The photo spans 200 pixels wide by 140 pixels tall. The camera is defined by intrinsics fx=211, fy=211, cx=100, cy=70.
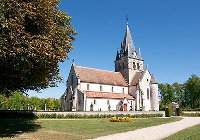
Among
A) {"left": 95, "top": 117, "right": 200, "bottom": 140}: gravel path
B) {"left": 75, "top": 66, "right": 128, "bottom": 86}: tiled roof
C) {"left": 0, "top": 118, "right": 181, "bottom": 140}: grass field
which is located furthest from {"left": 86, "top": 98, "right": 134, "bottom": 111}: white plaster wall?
{"left": 95, "top": 117, "right": 200, "bottom": 140}: gravel path

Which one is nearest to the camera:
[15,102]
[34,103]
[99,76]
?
[99,76]

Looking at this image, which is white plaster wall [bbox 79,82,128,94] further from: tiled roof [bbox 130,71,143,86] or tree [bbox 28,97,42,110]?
tree [bbox 28,97,42,110]

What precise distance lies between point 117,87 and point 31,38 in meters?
41.7

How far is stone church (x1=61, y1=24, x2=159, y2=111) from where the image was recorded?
4732 centimetres

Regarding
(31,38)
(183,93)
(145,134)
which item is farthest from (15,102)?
(183,93)

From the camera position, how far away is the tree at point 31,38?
13.3 meters

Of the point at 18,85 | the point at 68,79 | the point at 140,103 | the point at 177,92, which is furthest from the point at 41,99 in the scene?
the point at 18,85

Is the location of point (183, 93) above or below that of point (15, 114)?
above

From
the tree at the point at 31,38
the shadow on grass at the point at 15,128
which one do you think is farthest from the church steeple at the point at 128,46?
the tree at the point at 31,38

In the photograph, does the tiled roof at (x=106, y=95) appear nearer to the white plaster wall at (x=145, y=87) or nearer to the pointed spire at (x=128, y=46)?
the white plaster wall at (x=145, y=87)

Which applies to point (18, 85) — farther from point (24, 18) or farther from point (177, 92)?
point (177, 92)

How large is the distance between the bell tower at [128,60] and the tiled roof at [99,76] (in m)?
2.20

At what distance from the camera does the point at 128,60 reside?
192ft

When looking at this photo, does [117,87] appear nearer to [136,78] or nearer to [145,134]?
[136,78]
